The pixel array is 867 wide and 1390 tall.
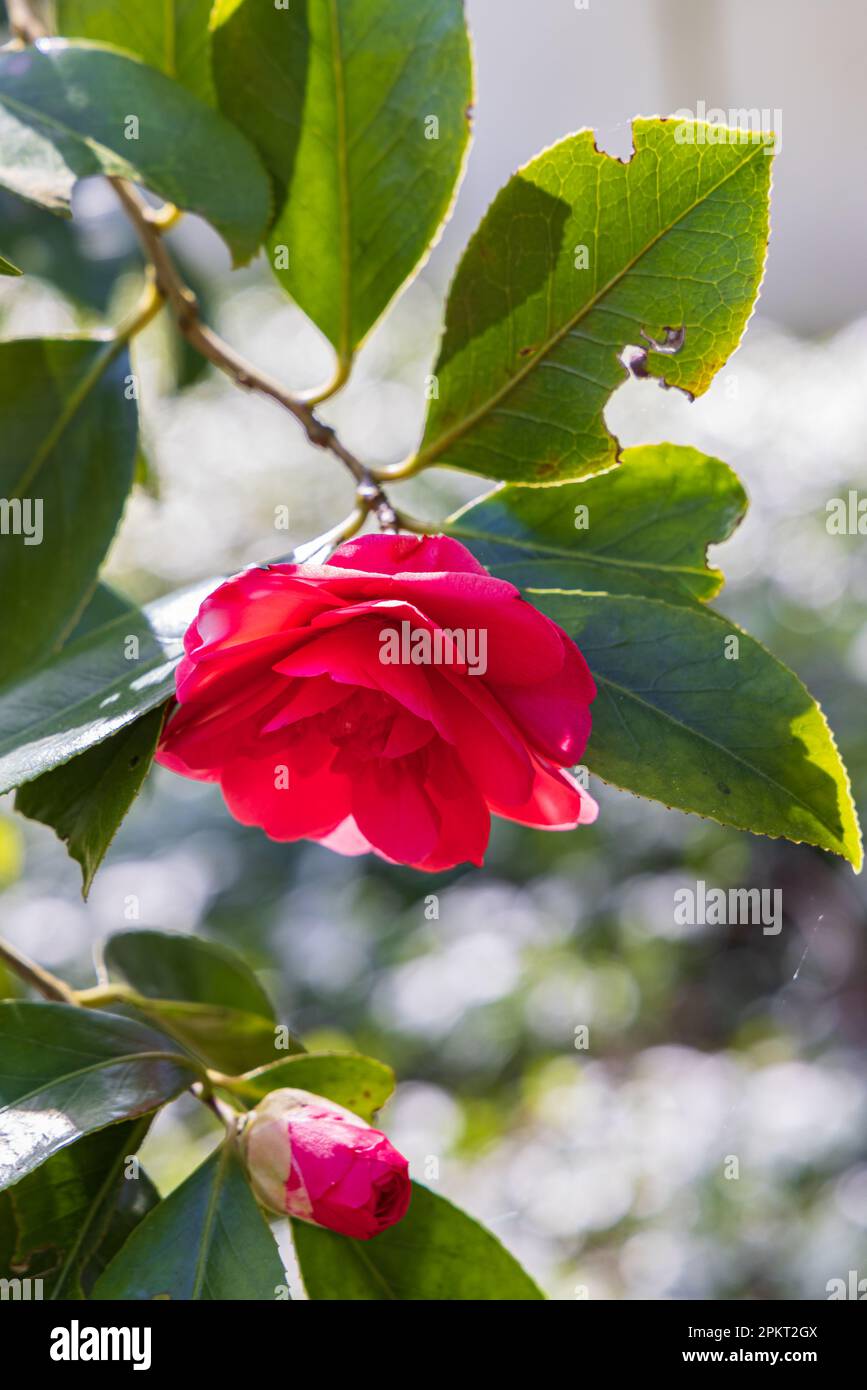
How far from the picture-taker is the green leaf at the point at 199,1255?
515mm

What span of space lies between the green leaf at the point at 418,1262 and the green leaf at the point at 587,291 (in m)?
0.36

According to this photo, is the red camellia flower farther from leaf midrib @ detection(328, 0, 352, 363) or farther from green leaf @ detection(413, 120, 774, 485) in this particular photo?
leaf midrib @ detection(328, 0, 352, 363)

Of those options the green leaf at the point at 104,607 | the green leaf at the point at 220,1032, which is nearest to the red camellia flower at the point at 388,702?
the green leaf at the point at 220,1032

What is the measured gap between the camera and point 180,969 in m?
0.83

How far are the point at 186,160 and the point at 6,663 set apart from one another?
0.27m

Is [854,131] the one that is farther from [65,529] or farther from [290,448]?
[65,529]

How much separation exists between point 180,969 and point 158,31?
57 cm

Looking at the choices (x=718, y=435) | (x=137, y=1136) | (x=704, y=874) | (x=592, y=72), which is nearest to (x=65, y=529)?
(x=137, y=1136)

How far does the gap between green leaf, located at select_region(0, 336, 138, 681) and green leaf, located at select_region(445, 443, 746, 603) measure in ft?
Result: 0.70

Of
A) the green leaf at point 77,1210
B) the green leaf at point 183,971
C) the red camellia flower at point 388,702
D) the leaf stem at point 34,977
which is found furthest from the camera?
the green leaf at point 183,971

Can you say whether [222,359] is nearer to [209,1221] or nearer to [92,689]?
[92,689]

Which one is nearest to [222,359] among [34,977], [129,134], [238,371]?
[238,371]

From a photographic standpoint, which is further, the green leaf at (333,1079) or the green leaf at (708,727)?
the green leaf at (333,1079)

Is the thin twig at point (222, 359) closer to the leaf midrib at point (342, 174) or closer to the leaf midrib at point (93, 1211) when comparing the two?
the leaf midrib at point (342, 174)
